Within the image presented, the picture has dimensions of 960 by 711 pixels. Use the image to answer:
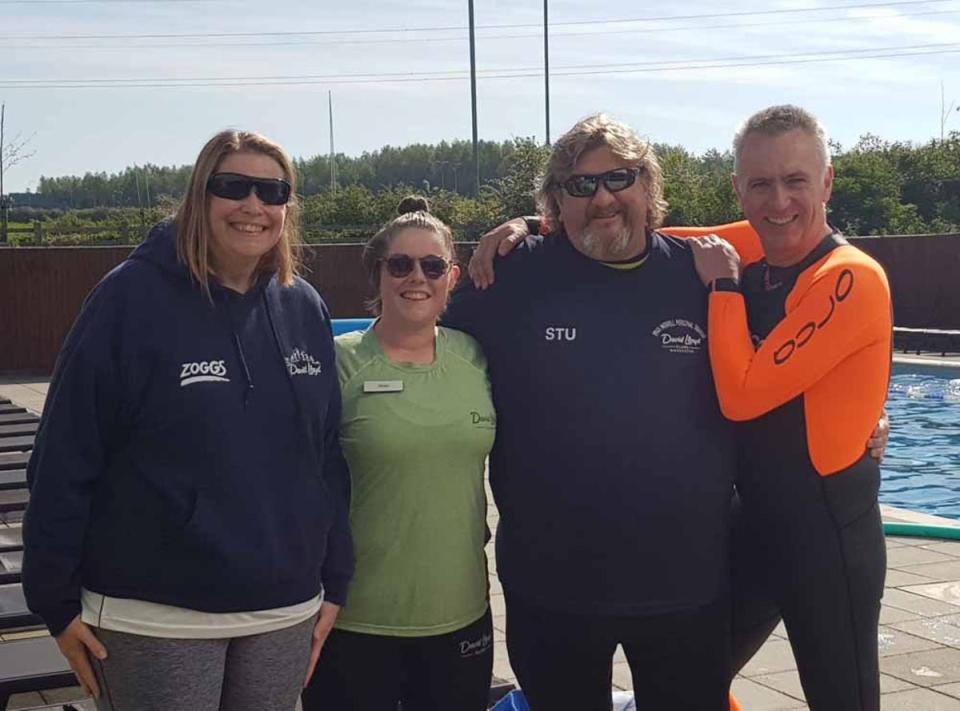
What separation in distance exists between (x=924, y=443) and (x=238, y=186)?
14.4 meters

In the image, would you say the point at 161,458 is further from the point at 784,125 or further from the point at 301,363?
the point at 784,125

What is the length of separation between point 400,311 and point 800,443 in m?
1.10

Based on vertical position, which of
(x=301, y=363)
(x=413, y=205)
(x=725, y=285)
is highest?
(x=413, y=205)

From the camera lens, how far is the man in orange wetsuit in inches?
119

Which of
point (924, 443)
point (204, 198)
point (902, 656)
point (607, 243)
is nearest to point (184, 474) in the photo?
Answer: point (204, 198)

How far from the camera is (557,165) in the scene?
323 cm

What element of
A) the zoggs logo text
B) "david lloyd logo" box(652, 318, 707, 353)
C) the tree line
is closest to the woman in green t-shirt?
"david lloyd logo" box(652, 318, 707, 353)

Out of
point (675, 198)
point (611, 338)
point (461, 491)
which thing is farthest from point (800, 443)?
point (675, 198)

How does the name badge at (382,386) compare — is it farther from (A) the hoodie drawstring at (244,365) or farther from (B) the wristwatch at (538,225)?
(B) the wristwatch at (538,225)

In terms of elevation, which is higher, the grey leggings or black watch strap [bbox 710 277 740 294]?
black watch strap [bbox 710 277 740 294]

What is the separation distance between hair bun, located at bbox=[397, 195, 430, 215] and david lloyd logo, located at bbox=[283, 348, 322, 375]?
0.68m

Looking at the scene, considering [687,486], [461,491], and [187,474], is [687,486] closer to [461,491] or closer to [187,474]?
[461,491]

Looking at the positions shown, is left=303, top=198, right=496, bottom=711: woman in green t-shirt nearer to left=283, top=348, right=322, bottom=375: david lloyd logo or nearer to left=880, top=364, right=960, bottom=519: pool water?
left=283, top=348, right=322, bottom=375: david lloyd logo

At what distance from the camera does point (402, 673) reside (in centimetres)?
310
